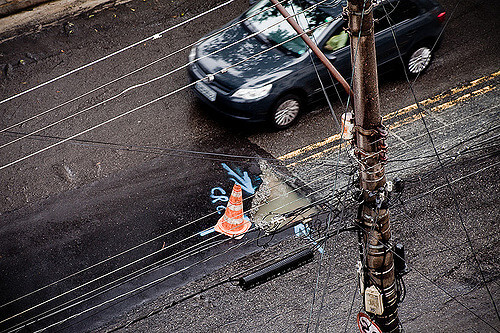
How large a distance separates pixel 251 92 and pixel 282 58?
848 mm

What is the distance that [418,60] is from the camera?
1126 centimetres

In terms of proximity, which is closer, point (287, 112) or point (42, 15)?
point (287, 112)

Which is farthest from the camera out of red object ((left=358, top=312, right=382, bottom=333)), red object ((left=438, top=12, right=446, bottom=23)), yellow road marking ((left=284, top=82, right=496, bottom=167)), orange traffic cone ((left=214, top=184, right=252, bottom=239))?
red object ((left=438, top=12, right=446, bottom=23))

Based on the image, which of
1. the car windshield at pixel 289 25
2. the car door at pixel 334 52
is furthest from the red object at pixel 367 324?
the car windshield at pixel 289 25

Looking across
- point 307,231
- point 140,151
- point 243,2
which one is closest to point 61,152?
point 140,151

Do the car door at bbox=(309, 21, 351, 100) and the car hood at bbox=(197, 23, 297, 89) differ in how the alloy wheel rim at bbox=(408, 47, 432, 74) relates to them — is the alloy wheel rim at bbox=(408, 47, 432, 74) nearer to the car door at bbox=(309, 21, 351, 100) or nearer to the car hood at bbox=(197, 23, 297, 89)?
the car door at bbox=(309, 21, 351, 100)

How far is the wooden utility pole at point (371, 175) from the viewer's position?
4.87m

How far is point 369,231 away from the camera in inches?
232

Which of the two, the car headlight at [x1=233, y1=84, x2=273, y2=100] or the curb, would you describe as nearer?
the car headlight at [x1=233, y1=84, x2=273, y2=100]

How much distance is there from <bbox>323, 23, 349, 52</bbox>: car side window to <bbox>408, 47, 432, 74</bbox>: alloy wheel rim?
1729mm

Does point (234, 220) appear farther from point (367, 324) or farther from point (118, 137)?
point (118, 137)

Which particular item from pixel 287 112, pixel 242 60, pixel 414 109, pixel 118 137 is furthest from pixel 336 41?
pixel 118 137

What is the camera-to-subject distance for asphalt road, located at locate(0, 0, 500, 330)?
902 centimetres

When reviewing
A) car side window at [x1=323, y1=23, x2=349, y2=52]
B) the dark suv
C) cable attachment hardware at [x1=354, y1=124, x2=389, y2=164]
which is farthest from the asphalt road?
cable attachment hardware at [x1=354, y1=124, x2=389, y2=164]
